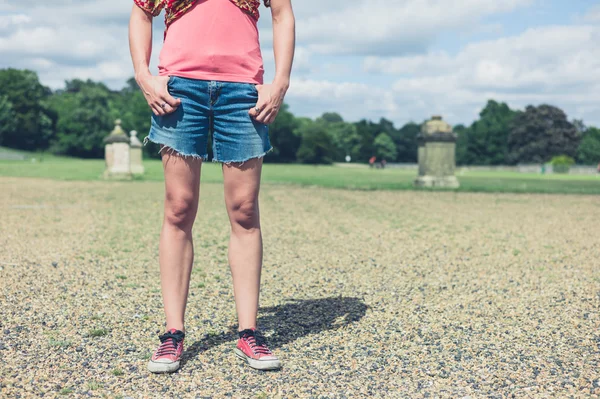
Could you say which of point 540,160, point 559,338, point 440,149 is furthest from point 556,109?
point 559,338

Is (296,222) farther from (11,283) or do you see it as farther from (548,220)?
(11,283)

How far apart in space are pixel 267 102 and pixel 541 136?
9964 cm

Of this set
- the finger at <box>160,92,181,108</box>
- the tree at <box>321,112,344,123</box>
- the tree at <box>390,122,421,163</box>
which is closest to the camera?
the finger at <box>160,92,181,108</box>

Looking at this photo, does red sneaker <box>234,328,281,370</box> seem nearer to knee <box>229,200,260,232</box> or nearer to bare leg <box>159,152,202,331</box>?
bare leg <box>159,152,202,331</box>

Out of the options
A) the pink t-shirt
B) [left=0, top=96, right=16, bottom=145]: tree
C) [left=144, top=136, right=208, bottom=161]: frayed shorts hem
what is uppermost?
[left=0, top=96, right=16, bottom=145]: tree

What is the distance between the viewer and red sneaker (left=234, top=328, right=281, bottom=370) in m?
3.30

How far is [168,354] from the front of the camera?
3301mm

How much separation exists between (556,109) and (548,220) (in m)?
93.4

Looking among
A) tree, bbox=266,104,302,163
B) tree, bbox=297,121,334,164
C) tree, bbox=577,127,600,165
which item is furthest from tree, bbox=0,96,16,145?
tree, bbox=577,127,600,165

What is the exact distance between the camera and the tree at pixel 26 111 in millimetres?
83938

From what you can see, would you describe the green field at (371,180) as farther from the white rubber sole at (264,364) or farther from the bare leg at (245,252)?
the white rubber sole at (264,364)

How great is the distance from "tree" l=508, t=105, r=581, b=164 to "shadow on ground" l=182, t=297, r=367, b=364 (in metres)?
95.0

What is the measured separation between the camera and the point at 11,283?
5.52 m

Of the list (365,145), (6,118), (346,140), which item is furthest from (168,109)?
(365,145)
